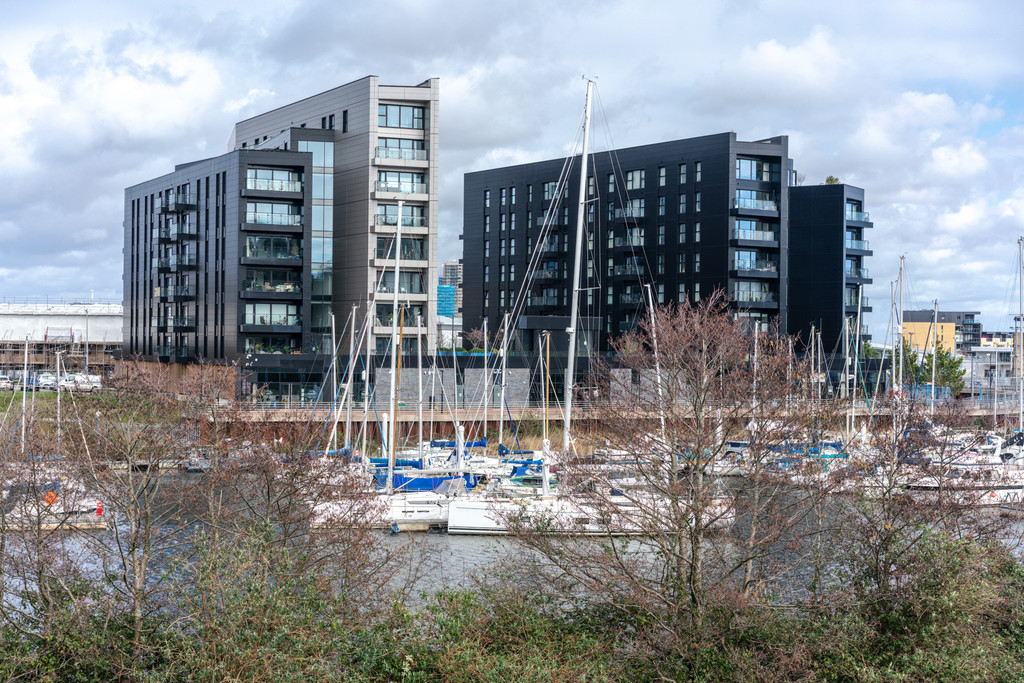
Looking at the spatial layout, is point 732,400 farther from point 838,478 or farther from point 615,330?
point 615,330

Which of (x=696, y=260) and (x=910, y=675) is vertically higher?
(x=696, y=260)

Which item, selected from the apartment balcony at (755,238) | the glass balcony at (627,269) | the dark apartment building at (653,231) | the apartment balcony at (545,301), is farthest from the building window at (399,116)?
the apartment balcony at (755,238)

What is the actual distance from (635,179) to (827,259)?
771 inches

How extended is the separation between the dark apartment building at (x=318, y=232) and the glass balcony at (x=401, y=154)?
73 mm

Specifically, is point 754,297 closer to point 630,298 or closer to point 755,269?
point 755,269

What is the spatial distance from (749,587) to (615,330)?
228 feet

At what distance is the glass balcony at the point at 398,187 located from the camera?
67188 mm

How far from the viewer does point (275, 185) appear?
226 feet

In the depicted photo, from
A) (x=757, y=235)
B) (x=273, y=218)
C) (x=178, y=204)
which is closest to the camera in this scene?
(x=273, y=218)

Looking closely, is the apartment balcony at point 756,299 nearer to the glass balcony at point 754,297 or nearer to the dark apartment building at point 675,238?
the glass balcony at point 754,297

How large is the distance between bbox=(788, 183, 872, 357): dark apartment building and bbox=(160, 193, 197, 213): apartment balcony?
54687 millimetres

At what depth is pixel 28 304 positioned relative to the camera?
128 meters

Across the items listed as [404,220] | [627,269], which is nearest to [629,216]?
[627,269]

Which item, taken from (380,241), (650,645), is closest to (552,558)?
(650,645)
